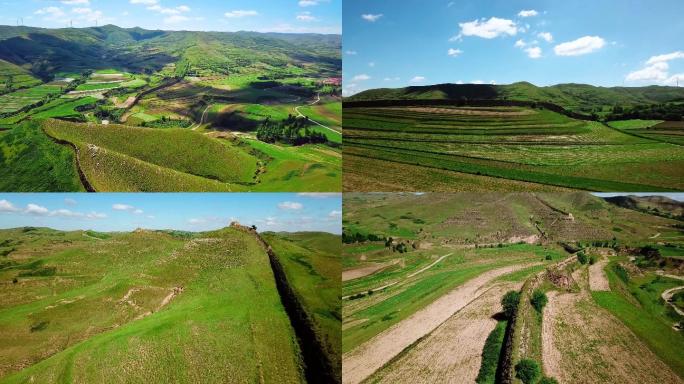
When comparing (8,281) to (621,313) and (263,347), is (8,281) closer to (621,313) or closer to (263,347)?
(263,347)

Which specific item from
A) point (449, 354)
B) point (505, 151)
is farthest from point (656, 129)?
point (449, 354)

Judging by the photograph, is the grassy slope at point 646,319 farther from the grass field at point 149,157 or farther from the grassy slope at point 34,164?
the grassy slope at point 34,164

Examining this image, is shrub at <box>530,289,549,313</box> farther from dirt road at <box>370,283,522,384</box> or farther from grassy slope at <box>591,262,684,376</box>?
grassy slope at <box>591,262,684,376</box>

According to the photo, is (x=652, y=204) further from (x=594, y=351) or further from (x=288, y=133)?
(x=288, y=133)

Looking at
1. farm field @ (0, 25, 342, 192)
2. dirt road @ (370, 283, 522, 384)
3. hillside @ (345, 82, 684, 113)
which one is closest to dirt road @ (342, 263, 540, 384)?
dirt road @ (370, 283, 522, 384)

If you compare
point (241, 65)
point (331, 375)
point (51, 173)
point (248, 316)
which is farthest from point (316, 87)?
point (331, 375)

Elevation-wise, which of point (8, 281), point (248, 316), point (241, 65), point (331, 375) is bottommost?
point (331, 375)
